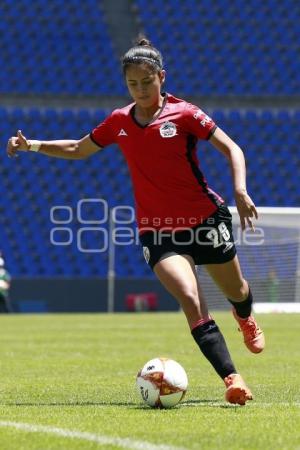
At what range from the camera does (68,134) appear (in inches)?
920

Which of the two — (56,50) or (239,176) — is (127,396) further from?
(56,50)

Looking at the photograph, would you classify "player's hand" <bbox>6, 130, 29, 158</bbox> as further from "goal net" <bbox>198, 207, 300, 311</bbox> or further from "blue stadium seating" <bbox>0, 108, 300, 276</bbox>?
"blue stadium seating" <bbox>0, 108, 300, 276</bbox>

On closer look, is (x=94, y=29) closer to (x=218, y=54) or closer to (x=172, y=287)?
(x=218, y=54)

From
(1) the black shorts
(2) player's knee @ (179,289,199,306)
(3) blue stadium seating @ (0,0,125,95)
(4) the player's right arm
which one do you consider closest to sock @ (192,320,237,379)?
(2) player's knee @ (179,289,199,306)

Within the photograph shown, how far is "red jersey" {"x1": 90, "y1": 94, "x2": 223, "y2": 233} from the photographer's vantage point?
21.3ft

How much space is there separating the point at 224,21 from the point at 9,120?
610 cm

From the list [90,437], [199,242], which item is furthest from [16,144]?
[90,437]

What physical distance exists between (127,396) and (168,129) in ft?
6.18

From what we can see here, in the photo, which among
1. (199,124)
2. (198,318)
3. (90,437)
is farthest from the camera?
(199,124)

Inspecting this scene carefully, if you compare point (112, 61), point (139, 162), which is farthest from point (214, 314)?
point (139, 162)

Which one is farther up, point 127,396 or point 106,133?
point 106,133

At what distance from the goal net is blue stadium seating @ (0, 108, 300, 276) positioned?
4.06 m

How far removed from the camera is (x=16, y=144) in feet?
Answer: 23.2

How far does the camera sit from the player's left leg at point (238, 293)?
22.3ft
